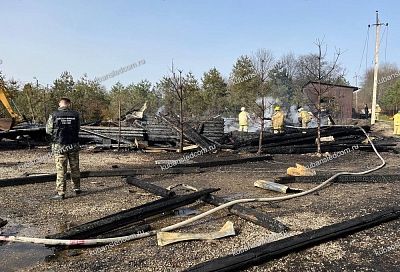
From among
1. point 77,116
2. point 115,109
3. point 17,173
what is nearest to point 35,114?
point 115,109

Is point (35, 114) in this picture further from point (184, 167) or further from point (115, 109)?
point (184, 167)

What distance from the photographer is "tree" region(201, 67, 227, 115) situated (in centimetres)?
3162

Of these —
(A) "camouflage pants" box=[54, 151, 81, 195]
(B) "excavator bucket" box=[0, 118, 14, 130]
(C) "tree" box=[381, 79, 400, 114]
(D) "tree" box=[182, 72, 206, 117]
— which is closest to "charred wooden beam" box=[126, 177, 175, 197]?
(A) "camouflage pants" box=[54, 151, 81, 195]

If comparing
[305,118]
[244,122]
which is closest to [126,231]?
[244,122]

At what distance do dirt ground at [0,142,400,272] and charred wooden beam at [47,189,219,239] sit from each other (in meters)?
0.19

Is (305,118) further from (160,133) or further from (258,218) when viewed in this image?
(258,218)

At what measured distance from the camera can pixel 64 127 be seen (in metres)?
7.41

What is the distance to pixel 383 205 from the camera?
22.7 feet

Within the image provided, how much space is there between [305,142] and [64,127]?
11.9m

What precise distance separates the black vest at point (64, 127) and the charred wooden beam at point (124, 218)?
2.41 metres

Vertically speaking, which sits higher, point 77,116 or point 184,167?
point 77,116

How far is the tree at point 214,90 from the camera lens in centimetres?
3162

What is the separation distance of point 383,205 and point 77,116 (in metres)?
6.16

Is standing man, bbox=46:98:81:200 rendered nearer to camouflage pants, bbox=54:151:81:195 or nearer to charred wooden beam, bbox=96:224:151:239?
camouflage pants, bbox=54:151:81:195
